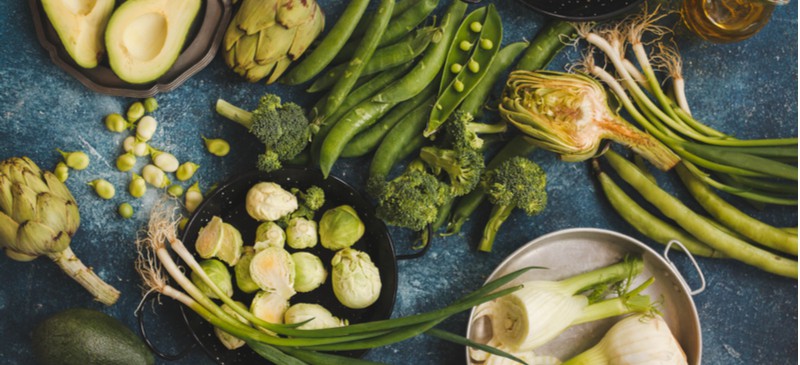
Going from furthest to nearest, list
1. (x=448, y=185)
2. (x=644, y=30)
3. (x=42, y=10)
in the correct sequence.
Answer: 1. (x=644, y=30)
2. (x=448, y=185)
3. (x=42, y=10)

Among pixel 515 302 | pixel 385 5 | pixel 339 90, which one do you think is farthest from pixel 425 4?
pixel 515 302

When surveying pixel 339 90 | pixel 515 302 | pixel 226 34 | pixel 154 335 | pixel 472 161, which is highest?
pixel 226 34

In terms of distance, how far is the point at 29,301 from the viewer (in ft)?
8.13

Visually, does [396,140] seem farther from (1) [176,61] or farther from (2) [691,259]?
(2) [691,259]

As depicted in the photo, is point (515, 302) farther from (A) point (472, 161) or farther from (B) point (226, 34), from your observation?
(B) point (226, 34)

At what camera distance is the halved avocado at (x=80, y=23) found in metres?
2.20

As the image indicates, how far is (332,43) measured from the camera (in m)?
2.44

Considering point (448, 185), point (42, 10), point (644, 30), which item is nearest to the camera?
point (42, 10)

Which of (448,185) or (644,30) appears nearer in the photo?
(448,185)

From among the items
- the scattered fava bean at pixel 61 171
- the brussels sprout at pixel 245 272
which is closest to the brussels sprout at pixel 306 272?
the brussels sprout at pixel 245 272

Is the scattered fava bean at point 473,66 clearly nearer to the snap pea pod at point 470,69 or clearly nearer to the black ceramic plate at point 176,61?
the snap pea pod at point 470,69

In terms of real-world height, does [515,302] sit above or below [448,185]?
below

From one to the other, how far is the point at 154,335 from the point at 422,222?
1044mm

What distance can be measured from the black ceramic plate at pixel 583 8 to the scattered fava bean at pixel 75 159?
5.37 ft
